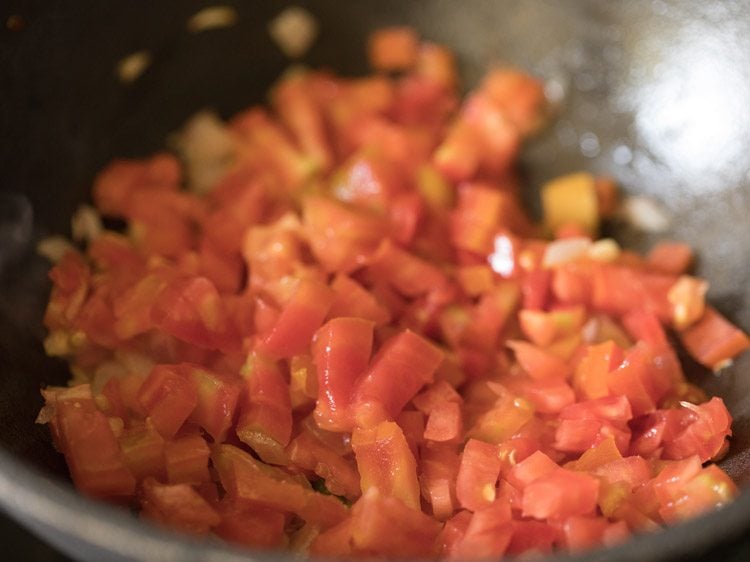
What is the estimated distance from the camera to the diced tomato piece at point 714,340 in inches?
70.2

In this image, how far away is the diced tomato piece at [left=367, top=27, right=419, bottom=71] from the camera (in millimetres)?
2270

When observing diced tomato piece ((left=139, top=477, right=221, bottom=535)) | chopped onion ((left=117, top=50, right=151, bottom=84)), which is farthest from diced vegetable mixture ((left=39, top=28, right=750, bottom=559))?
chopped onion ((left=117, top=50, right=151, bottom=84))

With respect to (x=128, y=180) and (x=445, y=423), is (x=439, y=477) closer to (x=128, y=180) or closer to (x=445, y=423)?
(x=445, y=423)

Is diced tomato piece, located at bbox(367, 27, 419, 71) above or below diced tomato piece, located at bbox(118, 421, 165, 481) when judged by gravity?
above

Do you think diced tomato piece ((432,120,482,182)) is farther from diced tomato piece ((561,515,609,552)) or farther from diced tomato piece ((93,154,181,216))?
diced tomato piece ((561,515,609,552))

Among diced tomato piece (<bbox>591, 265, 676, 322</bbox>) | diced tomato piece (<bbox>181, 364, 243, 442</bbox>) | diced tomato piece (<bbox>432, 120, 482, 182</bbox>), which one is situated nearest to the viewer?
diced tomato piece (<bbox>181, 364, 243, 442</bbox>)

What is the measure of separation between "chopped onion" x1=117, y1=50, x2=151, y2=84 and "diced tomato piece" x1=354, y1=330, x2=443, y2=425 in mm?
901

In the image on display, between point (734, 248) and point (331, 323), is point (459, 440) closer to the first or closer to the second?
point (331, 323)

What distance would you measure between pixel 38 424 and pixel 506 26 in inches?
56.5

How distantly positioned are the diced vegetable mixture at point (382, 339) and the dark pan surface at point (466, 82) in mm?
52

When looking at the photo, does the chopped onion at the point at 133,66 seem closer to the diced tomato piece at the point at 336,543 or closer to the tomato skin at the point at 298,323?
the tomato skin at the point at 298,323

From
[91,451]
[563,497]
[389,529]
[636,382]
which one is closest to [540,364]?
[636,382]

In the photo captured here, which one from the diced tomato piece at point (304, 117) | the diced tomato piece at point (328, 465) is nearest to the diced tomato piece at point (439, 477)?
the diced tomato piece at point (328, 465)

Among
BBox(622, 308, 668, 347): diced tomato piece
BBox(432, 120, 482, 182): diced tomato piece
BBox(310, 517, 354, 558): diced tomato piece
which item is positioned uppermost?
BBox(432, 120, 482, 182): diced tomato piece
